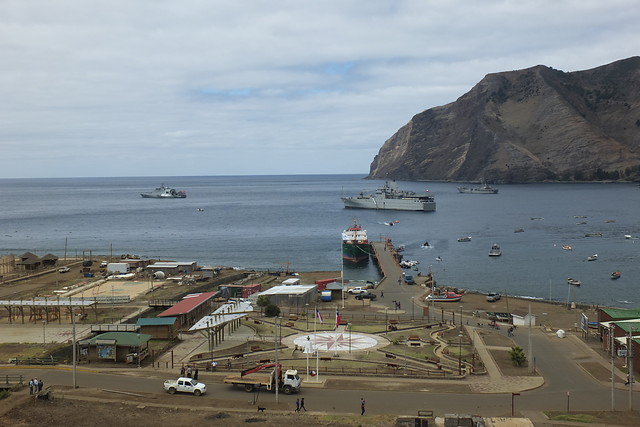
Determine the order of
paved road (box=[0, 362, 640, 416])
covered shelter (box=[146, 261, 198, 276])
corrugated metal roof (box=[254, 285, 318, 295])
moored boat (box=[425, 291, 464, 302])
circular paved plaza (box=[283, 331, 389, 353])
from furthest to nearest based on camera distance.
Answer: covered shelter (box=[146, 261, 198, 276]), moored boat (box=[425, 291, 464, 302]), corrugated metal roof (box=[254, 285, 318, 295]), circular paved plaza (box=[283, 331, 389, 353]), paved road (box=[0, 362, 640, 416])

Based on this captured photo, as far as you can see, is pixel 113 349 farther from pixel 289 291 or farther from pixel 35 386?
pixel 289 291

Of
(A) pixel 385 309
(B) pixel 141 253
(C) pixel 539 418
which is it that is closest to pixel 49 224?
(B) pixel 141 253

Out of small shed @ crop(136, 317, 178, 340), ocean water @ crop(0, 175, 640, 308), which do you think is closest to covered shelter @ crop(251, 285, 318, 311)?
small shed @ crop(136, 317, 178, 340)

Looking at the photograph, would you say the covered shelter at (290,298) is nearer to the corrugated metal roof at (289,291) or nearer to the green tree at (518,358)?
the corrugated metal roof at (289,291)

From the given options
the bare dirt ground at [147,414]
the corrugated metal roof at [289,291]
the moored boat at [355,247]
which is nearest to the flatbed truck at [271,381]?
the bare dirt ground at [147,414]

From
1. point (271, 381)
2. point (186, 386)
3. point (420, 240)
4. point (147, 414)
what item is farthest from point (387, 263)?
point (147, 414)

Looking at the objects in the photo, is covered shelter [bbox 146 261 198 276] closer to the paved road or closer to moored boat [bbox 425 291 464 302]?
moored boat [bbox 425 291 464 302]
